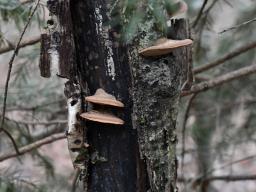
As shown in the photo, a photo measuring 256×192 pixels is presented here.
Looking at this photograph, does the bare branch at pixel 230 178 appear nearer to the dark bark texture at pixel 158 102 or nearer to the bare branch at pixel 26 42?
the bare branch at pixel 26 42

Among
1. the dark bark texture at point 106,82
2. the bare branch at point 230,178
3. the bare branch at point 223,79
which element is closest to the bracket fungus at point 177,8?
the dark bark texture at point 106,82

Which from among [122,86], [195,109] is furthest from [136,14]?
[195,109]

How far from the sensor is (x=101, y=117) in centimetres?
127

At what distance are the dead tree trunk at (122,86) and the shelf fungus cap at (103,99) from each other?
2 centimetres

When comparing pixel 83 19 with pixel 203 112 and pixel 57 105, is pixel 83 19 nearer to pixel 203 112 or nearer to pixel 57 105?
pixel 57 105

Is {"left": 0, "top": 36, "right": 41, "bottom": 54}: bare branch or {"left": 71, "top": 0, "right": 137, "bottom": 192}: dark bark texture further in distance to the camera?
{"left": 0, "top": 36, "right": 41, "bottom": 54}: bare branch

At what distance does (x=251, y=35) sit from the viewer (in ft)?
11.1

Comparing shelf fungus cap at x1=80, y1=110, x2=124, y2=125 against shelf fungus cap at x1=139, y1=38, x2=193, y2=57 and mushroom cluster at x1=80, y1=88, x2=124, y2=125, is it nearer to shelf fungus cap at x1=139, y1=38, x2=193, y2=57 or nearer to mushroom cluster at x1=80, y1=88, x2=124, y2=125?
mushroom cluster at x1=80, y1=88, x2=124, y2=125

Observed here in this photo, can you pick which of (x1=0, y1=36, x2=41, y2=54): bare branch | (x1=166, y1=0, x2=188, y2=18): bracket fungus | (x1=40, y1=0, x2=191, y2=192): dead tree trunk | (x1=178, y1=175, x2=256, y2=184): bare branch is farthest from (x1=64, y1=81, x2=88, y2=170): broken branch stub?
(x1=178, y1=175, x2=256, y2=184): bare branch

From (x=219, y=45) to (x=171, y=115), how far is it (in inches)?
87.4

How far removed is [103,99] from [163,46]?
0.64 feet

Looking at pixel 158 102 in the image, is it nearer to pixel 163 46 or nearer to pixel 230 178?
pixel 163 46

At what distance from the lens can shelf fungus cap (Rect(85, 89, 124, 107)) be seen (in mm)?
1259

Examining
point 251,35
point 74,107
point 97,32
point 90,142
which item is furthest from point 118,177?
point 251,35
